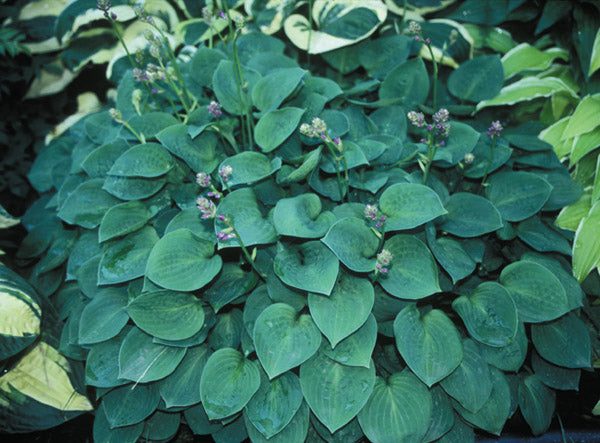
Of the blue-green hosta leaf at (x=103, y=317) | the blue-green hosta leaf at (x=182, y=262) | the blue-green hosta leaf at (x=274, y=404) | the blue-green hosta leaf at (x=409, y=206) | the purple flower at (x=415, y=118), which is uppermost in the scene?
the purple flower at (x=415, y=118)

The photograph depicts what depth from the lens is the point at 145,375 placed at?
5.78ft

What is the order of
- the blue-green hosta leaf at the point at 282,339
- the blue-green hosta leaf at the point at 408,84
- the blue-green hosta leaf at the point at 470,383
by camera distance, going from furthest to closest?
the blue-green hosta leaf at the point at 408,84, the blue-green hosta leaf at the point at 470,383, the blue-green hosta leaf at the point at 282,339

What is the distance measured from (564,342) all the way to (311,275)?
1063 millimetres

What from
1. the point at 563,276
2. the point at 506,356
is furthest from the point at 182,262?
the point at 563,276

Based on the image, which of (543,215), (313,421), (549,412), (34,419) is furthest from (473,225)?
(34,419)

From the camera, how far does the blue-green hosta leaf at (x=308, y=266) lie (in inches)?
64.5

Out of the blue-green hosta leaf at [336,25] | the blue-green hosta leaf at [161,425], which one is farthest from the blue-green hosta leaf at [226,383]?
the blue-green hosta leaf at [336,25]

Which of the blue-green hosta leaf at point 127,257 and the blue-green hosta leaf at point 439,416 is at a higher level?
the blue-green hosta leaf at point 127,257

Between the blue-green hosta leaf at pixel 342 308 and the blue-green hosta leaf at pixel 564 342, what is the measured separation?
2.55 ft

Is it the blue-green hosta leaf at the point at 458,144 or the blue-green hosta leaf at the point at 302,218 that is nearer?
the blue-green hosta leaf at the point at 302,218

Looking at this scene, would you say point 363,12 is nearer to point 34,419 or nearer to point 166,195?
point 166,195

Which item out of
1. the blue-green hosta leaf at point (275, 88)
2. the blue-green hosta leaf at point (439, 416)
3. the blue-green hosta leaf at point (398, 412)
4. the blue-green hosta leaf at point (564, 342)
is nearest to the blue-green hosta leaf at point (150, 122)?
the blue-green hosta leaf at point (275, 88)

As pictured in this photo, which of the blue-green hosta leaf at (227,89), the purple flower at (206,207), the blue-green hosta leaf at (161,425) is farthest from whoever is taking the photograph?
the blue-green hosta leaf at (227,89)

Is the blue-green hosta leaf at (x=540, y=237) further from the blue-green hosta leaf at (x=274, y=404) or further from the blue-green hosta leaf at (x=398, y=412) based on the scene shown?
the blue-green hosta leaf at (x=274, y=404)
